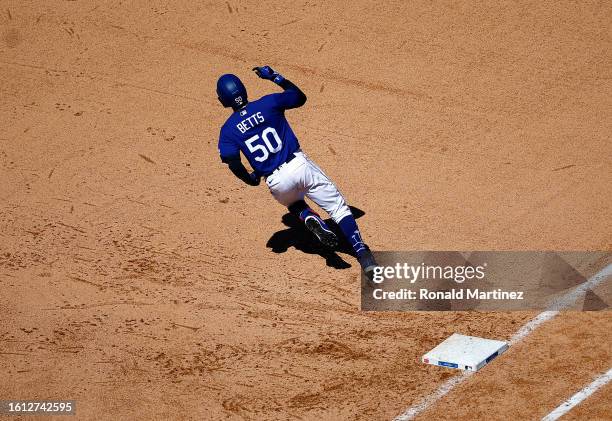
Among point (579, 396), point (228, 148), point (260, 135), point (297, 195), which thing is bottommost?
point (579, 396)

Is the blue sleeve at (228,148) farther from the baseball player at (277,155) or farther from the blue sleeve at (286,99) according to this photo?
the blue sleeve at (286,99)

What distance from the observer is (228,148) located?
33.9 feet

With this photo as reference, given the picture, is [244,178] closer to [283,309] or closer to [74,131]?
[283,309]

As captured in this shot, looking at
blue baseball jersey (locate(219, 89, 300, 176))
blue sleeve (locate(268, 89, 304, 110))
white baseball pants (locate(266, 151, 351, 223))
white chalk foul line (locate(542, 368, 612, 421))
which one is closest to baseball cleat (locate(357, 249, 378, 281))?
white baseball pants (locate(266, 151, 351, 223))

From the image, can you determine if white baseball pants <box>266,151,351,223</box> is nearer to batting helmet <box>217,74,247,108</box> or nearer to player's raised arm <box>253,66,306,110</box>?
player's raised arm <box>253,66,306,110</box>

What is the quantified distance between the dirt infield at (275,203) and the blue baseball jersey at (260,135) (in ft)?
3.34

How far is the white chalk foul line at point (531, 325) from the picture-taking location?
863 cm

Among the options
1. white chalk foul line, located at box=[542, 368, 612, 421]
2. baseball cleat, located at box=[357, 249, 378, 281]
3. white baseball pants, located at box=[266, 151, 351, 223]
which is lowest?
white chalk foul line, located at box=[542, 368, 612, 421]

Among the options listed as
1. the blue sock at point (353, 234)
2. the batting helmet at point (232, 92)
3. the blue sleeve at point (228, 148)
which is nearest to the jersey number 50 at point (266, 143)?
the blue sleeve at point (228, 148)

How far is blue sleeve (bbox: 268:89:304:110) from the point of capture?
1041 cm

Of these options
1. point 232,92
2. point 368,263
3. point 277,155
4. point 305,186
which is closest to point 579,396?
point 368,263

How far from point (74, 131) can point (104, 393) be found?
178 inches

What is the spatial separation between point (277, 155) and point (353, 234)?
111cm

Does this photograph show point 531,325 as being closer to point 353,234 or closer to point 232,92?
point 353,234
